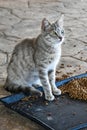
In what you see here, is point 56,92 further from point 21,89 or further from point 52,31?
point 52,31

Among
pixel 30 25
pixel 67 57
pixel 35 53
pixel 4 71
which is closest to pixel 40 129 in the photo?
pixel 35 53

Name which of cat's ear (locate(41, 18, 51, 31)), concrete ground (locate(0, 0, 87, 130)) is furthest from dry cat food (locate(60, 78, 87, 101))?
cat's ear (locate(41, 18, 51, 31))

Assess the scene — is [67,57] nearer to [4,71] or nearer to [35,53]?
[4,71]

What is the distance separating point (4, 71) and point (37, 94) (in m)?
0.71

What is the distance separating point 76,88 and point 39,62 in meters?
0.40

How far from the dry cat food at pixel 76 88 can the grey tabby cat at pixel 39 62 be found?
0.10 metres

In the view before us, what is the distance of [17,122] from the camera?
2992 mm

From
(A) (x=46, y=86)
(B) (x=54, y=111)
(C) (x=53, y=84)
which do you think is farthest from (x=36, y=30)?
(B) (x=54, y=111)

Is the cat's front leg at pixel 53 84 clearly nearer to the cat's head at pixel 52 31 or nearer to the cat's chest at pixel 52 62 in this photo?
the cat's chest at pixel 52 62

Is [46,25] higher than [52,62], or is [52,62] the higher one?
[46,25]

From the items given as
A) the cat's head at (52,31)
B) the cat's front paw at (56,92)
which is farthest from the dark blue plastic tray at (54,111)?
the cat's head at (52,31)

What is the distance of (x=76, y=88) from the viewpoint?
3311 millimetres

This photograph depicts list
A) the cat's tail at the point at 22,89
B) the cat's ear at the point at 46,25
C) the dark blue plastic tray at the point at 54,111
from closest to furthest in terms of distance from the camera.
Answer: the dark blue plastic tray at the point at 54,111 < the cat's ear at the point at 46,25 < the cat's tail at the point at 22,89

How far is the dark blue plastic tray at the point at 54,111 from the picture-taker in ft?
9.44
